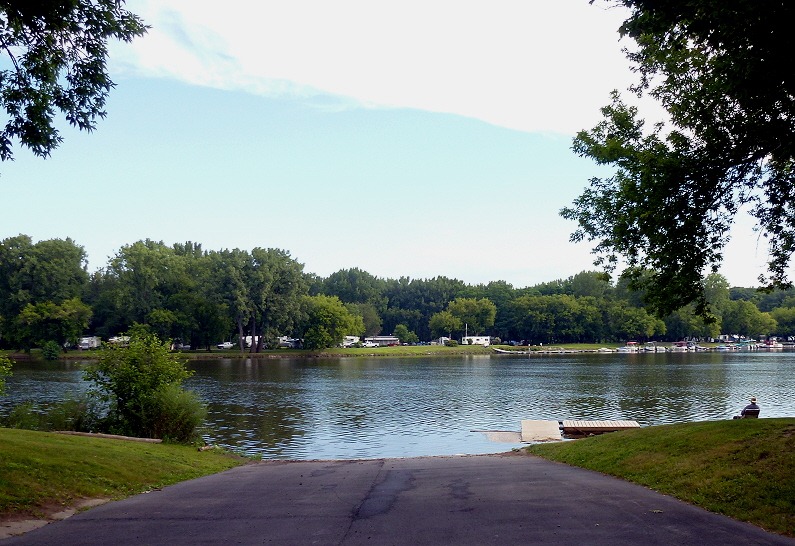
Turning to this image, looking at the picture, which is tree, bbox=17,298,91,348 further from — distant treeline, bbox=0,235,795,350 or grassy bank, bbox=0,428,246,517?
grassy bank, bbox=0,428,246,517

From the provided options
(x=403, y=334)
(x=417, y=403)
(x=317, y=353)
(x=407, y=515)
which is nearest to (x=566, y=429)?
(x=417, y=403)

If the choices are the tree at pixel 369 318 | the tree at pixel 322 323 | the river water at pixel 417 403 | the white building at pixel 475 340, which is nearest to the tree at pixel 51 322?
the river water at pixel 417 403

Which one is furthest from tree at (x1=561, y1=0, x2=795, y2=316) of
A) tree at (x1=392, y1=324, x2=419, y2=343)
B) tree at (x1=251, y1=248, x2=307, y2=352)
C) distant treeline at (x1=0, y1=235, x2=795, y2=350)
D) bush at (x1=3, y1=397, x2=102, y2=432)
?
tree at (x1=392, y1=324, x2=419, y2=343)

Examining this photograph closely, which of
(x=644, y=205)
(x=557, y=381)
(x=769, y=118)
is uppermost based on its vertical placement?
(x=769, y=118)

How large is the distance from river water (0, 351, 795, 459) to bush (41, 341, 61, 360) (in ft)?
83.0

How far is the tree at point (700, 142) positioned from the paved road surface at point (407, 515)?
5.39 m

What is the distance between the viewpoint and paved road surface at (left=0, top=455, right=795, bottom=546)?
944 centimetres

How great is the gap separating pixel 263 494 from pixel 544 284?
7515 inches

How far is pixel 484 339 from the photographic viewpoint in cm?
16088

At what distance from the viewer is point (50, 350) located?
97375 mm

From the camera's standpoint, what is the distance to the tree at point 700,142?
34.0 feet

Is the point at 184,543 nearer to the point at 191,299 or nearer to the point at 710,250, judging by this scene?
the point at 710,250

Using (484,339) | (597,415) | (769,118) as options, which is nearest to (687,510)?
(769,118)

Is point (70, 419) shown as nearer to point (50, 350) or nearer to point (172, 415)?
point (172, 415)
